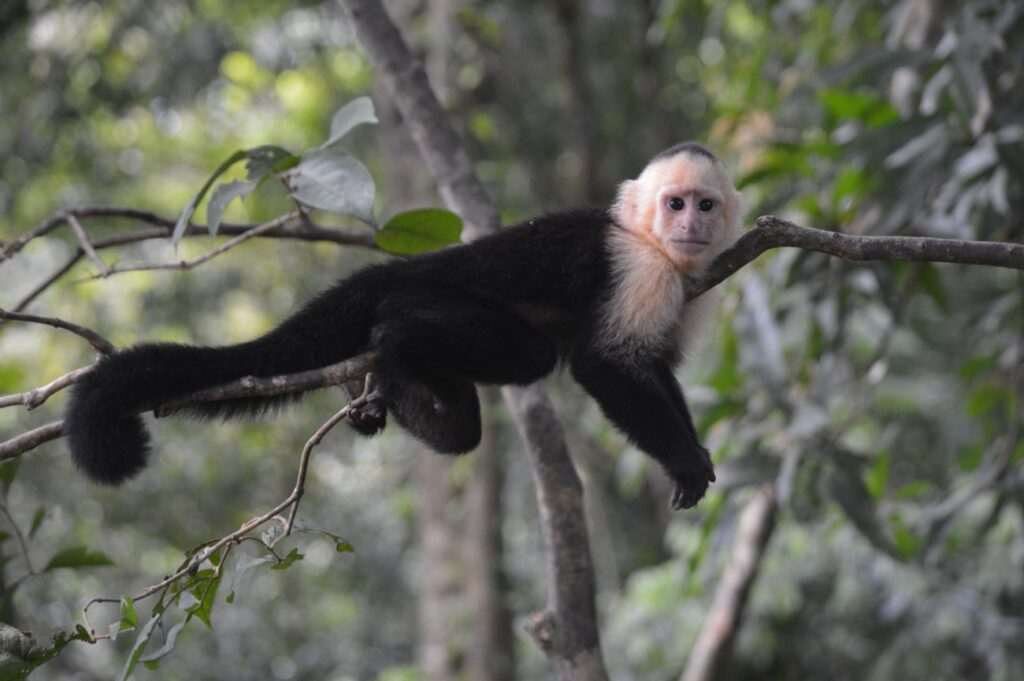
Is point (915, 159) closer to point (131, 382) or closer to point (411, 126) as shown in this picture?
point (411, 126)

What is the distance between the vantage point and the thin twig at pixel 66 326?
6.94 feet

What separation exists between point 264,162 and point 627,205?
3.46 ft

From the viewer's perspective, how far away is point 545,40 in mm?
A: 7773

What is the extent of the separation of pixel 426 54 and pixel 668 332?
154 inches

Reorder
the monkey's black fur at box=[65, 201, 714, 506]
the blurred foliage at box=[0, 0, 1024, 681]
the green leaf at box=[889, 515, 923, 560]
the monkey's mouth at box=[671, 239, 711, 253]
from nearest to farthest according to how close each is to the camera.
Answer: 1. the monkey's black fur at box=[65, 201, 714, 506]
2. the monkey's mouth at box=[671, 239, 711, 253]
3. the blurred foliage at box=[0, 0, 1024, 681]
4. the green leaf at box=[889, 515, 923, 560]

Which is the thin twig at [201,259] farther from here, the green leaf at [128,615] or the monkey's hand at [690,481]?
the monkey's hand at [690,481]

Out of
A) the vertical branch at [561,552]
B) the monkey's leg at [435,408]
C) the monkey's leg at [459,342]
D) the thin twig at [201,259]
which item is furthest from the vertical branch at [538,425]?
the thin twig at [201,259]

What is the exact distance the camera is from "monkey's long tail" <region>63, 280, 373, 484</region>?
7.06 feet

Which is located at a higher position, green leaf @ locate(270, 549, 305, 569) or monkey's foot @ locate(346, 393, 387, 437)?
green leaf @ locate(270, 549, 305, 569)

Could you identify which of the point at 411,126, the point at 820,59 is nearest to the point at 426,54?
the point at 820,59

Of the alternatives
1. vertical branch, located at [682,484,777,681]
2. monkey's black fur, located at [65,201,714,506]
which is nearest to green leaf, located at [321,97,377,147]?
monkey's black fur, located at [65,201,714,506]

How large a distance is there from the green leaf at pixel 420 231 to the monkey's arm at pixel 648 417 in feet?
1.55

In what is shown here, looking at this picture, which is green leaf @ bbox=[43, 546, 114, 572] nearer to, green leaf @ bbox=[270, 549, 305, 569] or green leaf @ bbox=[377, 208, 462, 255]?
green leaf @ bbox=[270, 549, 305, 569]

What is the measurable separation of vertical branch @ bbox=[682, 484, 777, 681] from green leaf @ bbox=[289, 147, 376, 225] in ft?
7.50
